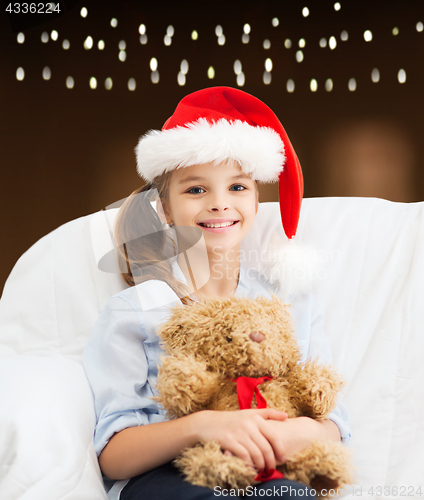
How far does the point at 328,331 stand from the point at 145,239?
1.53ft

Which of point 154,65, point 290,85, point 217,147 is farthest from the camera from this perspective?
point 290,85

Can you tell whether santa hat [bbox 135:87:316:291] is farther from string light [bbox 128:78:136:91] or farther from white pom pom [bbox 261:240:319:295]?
string light [bbox 128:78:136:91]

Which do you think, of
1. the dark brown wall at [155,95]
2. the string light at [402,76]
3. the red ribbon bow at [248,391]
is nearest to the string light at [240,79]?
the dark brown wall at [155,95]

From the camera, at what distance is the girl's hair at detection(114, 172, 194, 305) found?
0.93 metres

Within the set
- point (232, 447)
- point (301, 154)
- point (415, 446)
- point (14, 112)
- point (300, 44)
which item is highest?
point (300, 44)

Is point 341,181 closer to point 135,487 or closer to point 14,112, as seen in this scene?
point 14,112

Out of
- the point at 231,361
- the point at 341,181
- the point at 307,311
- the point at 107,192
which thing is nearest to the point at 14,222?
the point at 107,192

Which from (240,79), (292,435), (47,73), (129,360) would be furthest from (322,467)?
(47,73)

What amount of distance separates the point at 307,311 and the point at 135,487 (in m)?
0.46

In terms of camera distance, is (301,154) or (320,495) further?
(301,154)

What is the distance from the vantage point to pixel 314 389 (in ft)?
2.07

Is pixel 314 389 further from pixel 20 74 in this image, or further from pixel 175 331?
pixel 20 74

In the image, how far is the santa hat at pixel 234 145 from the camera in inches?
33.8

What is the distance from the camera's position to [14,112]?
7.71 ft
